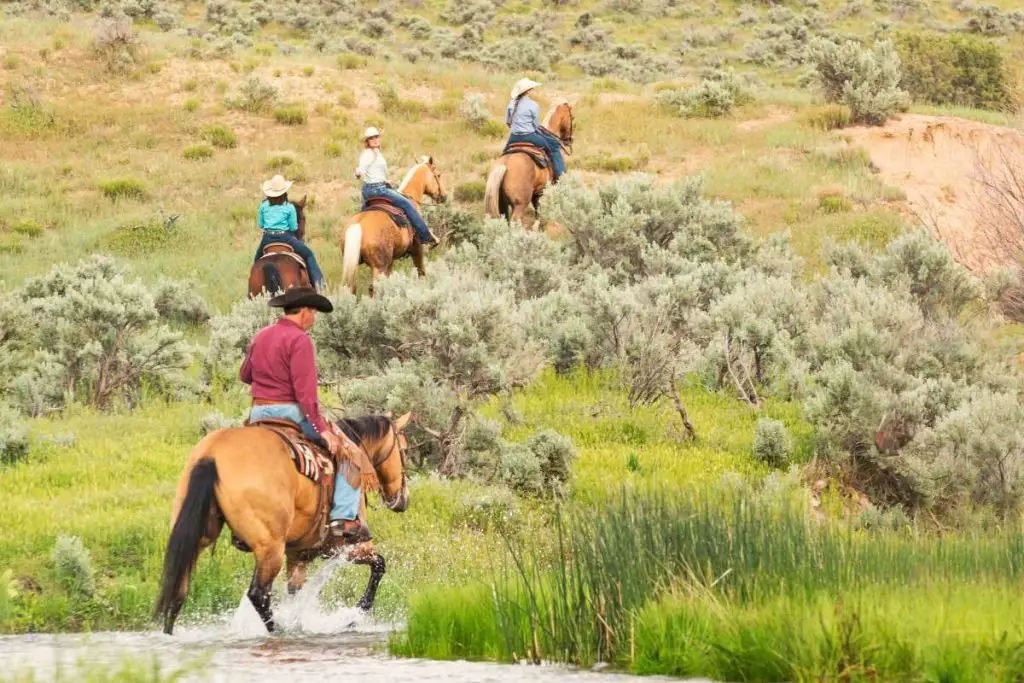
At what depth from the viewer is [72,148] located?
32344 millimetres

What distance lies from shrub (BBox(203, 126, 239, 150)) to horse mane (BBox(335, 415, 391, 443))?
75.2ft

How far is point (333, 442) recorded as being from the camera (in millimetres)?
10055

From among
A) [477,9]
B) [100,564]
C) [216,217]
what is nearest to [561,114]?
[216,217]

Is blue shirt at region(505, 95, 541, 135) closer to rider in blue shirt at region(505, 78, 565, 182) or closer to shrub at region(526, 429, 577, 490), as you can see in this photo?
rider in blue shirt at region(505, 78, 565, 182)

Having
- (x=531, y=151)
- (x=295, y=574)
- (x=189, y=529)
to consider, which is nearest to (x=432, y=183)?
(x=531, y=151)

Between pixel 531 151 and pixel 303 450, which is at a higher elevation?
pixel 531 151

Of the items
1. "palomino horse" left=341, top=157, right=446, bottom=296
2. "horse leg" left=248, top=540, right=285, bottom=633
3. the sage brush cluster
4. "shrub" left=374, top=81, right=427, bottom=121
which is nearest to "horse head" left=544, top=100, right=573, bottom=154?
"palomino horse" left=341, top=157, right=446, bottom=296

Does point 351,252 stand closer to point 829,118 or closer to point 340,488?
point 340,488

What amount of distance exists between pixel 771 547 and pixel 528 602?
52.0 inches

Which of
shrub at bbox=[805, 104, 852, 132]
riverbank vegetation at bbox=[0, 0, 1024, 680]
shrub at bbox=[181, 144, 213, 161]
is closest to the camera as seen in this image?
riverbank vegetation at bbox=[0, 0, 1024, 680]

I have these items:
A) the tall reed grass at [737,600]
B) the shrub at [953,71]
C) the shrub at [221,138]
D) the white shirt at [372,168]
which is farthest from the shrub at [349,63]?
the tall reed grass at [737,600]

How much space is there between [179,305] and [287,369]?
46.5 ft

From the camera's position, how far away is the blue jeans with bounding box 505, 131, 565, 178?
25.9 m

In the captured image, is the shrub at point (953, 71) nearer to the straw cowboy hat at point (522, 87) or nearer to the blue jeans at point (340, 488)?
the straw cowboy hat at point (522, 87)
